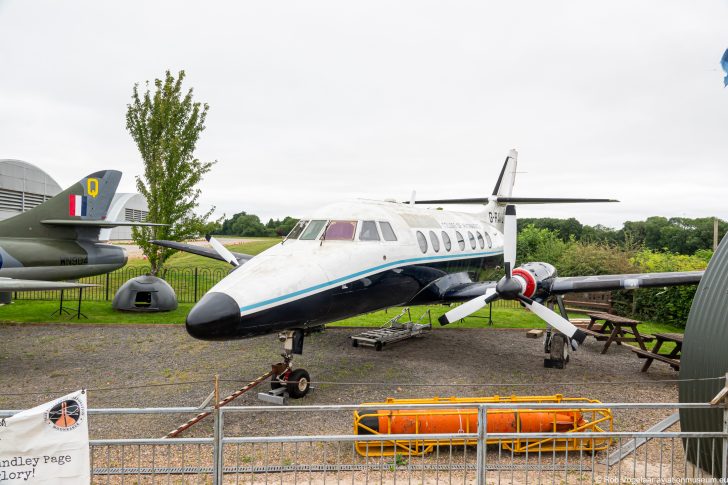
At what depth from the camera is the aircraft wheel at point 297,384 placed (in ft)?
30.3

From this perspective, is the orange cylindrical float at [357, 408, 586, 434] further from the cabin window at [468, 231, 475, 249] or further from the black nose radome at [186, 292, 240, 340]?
the cabin window at [468, 231, 475, 249]

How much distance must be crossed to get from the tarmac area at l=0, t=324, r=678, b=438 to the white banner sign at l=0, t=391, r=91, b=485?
3.52m

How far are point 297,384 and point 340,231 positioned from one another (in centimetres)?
330

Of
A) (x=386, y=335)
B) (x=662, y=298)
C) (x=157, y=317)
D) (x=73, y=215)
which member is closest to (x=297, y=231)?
(x=386, y=335)

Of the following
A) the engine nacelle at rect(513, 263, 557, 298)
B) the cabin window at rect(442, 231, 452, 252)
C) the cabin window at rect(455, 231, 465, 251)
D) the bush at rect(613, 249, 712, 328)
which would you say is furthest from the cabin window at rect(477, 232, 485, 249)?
the bush at rect(613, 249, 712, 328)

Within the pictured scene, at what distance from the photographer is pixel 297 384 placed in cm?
924

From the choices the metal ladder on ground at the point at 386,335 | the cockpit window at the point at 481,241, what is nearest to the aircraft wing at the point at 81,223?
the metal ladder on ground at the point at 386,335

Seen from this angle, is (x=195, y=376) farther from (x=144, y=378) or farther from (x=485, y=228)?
(x=485, y=228)

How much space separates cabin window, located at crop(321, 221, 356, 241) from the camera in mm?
10438

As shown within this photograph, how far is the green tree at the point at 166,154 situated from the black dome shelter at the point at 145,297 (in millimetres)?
1826

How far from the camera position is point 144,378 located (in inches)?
424

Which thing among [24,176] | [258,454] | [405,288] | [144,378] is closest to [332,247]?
[405,288]

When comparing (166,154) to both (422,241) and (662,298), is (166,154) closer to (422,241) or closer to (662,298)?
(422,241)

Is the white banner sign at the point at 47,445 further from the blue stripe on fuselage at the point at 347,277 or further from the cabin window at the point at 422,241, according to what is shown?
the cabin window at the point at 422,241
